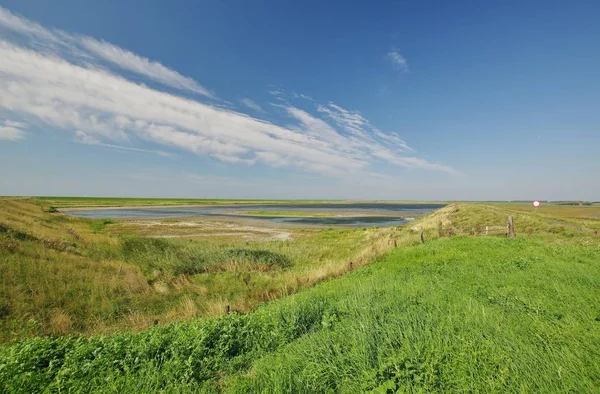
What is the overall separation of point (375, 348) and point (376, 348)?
0.03 metres

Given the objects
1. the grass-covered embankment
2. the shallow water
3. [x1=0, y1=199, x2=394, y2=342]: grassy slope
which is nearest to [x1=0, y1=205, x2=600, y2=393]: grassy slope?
the grass-covered embankment

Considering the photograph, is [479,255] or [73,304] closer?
[73,304]

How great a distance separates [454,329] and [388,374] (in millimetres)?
1992

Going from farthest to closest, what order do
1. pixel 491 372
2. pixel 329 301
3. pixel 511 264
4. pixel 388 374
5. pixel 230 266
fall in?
pixel 230 266, pixel 511 264, pixel 329 301, pixel 388 374, pixel 491 372

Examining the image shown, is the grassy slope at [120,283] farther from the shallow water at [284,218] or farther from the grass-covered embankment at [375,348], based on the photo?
the shallow water at [284,218]

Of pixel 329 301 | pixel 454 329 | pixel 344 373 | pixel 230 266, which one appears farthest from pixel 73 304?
pixel 454 329

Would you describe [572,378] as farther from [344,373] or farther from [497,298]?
[497,298]

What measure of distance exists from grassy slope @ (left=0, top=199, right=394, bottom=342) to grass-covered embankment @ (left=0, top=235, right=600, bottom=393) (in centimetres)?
459

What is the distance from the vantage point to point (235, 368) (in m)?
6.36

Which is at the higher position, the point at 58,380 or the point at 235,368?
the point at 58,380

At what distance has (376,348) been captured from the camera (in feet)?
17.4

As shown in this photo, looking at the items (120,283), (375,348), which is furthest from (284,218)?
(375,348)

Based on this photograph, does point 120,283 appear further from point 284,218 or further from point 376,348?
point 284,218

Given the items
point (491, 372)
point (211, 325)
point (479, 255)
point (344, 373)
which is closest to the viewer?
point (491, 372)
